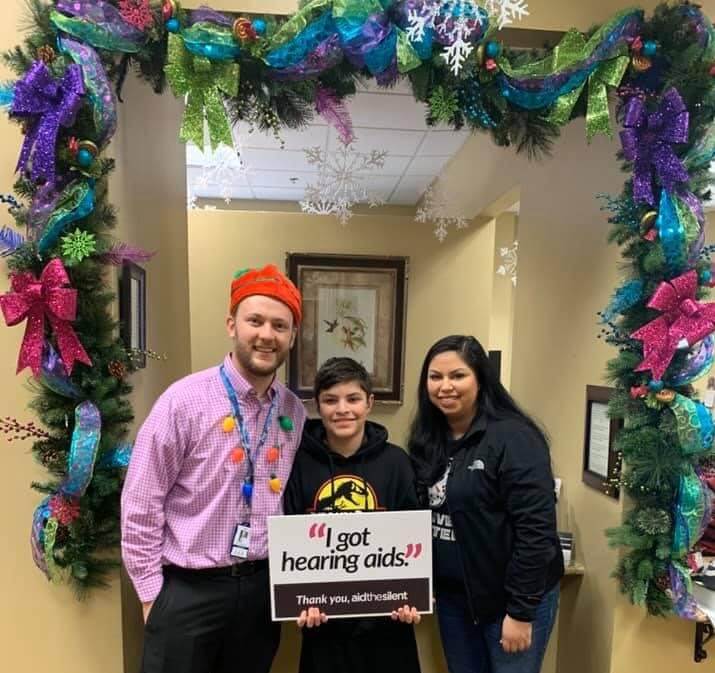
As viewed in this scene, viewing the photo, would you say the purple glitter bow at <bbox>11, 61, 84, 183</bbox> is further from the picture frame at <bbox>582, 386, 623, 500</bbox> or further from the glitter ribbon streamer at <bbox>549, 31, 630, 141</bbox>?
the picture frame at <bbox>582, 386, 623, 500</bbox>

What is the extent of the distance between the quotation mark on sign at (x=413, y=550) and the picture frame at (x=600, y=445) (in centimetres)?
71

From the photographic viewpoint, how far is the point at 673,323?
4.86 ft

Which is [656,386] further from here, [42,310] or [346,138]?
[42,310]

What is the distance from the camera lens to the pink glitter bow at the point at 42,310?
1.33 m

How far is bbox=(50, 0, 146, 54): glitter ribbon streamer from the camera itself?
134 centimetres

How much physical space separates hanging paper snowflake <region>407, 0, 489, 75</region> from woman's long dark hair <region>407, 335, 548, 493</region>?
0.72 metres

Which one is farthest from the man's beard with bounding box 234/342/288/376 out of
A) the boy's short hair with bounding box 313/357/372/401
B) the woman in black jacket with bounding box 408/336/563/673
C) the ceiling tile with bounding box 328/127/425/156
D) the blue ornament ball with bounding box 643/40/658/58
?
the ceiling tile with bounding box 328/127/425/156

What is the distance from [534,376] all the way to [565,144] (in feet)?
3.23

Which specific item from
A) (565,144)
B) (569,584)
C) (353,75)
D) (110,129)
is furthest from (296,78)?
(569,584)

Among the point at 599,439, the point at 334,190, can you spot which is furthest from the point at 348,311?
the point at 599,439

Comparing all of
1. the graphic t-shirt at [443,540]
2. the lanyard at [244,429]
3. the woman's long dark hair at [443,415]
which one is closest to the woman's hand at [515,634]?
the graphic t-shirt at [443,540]

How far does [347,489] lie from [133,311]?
800 millimetres

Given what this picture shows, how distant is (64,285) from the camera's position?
1355 millimetres

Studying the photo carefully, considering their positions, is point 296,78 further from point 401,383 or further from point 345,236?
point 401,383
